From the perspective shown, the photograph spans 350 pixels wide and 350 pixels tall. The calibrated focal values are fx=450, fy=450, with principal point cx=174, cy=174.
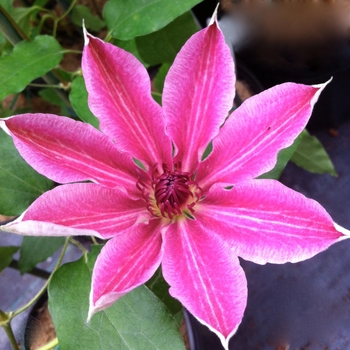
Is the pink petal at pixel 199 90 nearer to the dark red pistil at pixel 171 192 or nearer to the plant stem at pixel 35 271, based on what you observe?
the dark red pistil at pixel 171 192

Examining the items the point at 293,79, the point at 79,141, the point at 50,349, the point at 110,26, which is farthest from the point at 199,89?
the point at 293,79

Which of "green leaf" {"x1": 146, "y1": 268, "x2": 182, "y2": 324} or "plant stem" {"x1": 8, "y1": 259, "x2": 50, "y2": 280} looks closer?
"green leaf" {"x1": 146, "y1": 268, "x2": 182, "y2": 324}

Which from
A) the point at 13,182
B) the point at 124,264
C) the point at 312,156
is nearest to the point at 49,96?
the point at 13,182

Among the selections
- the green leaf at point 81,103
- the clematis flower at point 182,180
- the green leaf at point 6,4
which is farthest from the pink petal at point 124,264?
the green leaf at point 6,4

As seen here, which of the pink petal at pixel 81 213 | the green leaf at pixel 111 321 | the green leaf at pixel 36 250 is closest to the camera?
the pink petal at pixel 81 213

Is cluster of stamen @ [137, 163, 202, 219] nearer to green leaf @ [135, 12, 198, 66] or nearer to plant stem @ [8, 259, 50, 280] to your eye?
green leaf @ [135, 12, 198, 66]

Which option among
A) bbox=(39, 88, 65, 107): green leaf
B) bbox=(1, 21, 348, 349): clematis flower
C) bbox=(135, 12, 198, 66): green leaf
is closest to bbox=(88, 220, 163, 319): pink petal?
bbox=(1, 21, 348, 349): clematis flower
